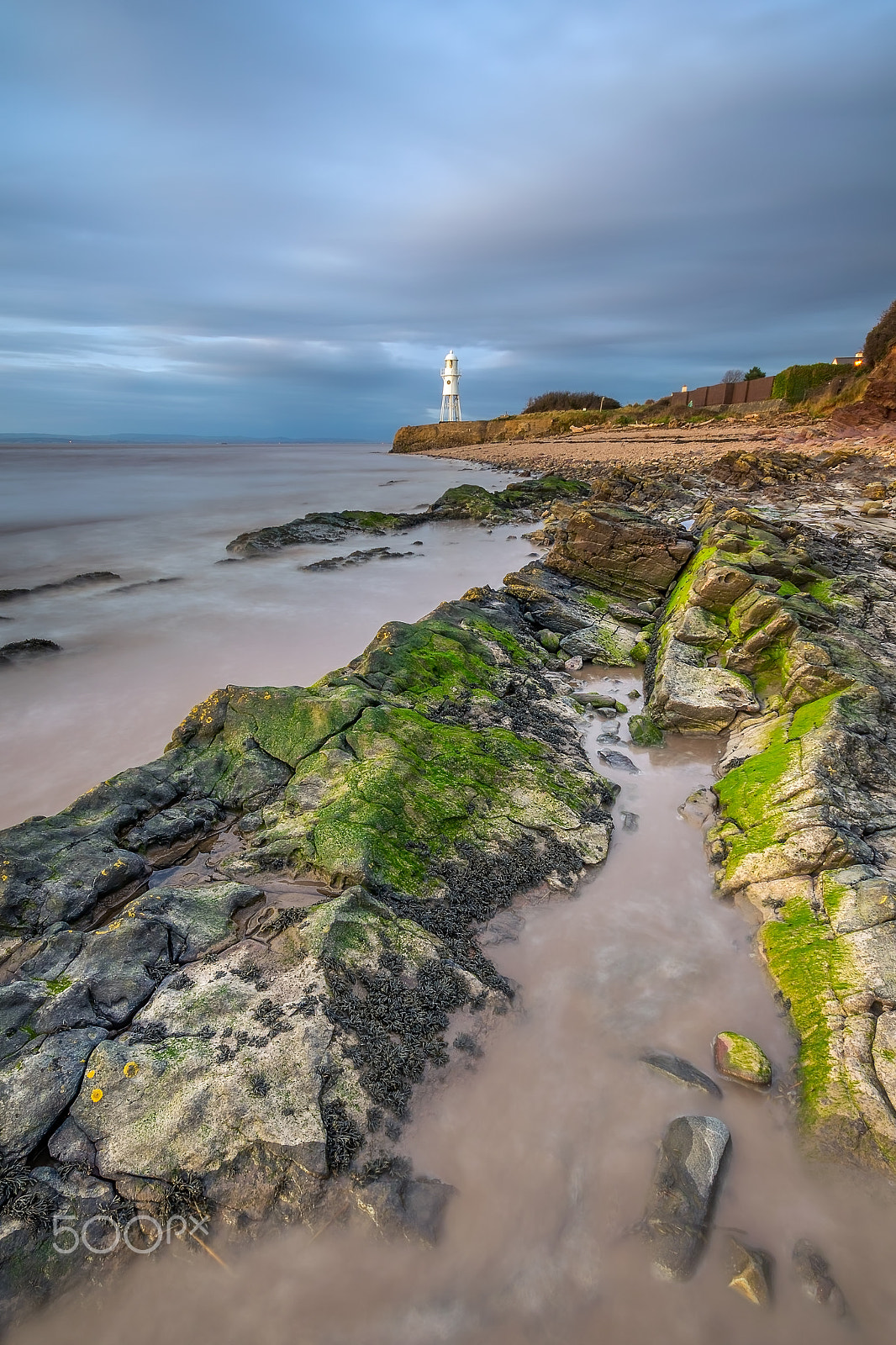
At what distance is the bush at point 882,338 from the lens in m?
30.7

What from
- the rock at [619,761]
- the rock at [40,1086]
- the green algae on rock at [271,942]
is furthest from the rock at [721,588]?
the rock at [40,1086]

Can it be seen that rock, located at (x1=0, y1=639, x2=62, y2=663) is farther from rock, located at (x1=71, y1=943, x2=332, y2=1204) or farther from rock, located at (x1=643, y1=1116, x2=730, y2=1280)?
rock, located at (x1=643, y1=1116, x2=730, y2=1280)

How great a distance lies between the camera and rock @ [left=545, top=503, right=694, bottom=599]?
38.5ft

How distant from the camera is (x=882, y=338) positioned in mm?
31375

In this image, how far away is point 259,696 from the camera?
19.4 feet

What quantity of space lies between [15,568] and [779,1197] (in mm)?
21601

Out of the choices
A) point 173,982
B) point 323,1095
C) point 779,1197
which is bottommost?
point 779,1197

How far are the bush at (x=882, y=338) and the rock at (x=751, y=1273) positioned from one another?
38381mm

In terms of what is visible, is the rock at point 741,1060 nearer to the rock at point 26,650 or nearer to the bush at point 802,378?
the rock at point 26,650

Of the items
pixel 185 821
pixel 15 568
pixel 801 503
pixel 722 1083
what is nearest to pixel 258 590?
pixel 15 568

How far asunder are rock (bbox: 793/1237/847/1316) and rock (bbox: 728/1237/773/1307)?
0.40ft

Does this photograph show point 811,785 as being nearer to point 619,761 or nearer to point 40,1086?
point 619,761

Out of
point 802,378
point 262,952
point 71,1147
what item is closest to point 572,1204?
point 262,952

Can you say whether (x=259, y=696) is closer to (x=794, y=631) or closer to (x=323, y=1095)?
(x=323, y=1095)
